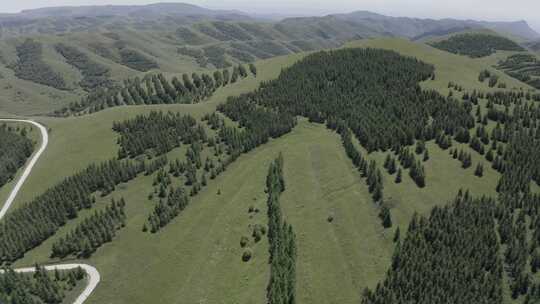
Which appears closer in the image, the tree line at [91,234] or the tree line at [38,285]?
the tree line at [38,285]

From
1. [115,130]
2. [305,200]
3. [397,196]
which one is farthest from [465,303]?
[115,130]

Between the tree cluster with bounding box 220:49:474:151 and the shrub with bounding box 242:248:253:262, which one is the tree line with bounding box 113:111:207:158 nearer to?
the tree cluster with bounding box 220:49:474:151

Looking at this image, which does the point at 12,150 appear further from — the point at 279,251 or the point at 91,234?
the point at 279,251

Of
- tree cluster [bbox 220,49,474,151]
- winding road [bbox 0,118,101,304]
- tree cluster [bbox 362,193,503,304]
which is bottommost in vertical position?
winding road [bbox 0,118,101,304]

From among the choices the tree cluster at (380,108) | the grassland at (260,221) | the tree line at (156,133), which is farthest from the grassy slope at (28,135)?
the tree cluster at (380,108)

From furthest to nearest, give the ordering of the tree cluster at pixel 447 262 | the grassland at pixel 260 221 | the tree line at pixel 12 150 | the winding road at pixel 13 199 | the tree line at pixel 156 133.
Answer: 1. the tree line at pixel 156 133
2. the tree line at pixel 12 150
3. the winding road at pixel 13 199
4. the grassland at pixel 260 221
5. the tree cluster at pixel 447 262

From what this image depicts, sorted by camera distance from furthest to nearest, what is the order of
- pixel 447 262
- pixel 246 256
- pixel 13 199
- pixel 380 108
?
pixel 380 108
pixel 13 199
pixel 246 256
pixel 447 262

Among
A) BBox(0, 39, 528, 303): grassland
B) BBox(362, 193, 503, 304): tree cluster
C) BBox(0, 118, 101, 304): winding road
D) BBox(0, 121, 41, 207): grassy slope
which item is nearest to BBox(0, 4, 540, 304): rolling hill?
BBox(362, 193, 503, 304): tree cluster

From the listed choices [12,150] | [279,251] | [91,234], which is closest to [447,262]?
[279,251]

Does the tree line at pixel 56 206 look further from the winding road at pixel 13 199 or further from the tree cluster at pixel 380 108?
the tree cluster at pixel 380 108
